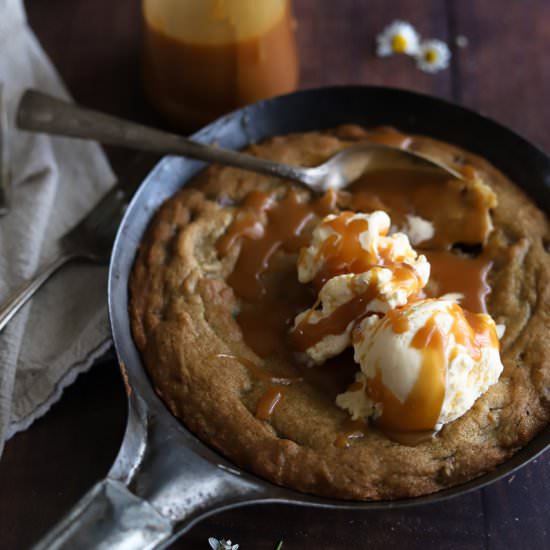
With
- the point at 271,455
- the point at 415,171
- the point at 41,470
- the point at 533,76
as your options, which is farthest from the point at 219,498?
the point at 533,76

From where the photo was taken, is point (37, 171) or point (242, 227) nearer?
point (242, 227)

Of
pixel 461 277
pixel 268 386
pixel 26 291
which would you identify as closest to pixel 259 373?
pixel 268 386

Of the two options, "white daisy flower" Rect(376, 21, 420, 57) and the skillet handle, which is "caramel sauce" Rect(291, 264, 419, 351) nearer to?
the skillet handle

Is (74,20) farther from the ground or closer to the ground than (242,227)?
farther from the ground

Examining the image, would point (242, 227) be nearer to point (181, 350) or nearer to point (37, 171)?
point (181, 350)

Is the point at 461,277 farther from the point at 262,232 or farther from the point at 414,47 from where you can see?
the point at 414,47

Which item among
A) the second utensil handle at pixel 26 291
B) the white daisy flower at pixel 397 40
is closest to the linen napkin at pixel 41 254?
the second utensil handle at pixel 26 291
